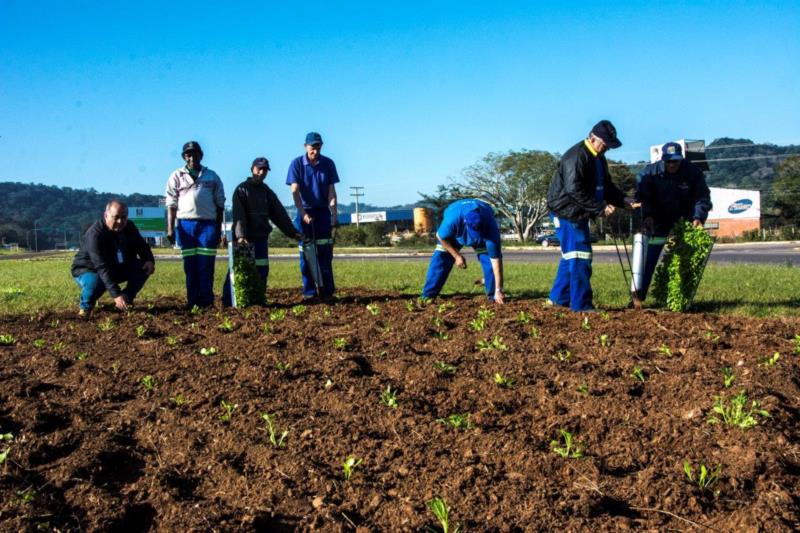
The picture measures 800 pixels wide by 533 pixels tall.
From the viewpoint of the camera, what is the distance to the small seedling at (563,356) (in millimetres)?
4794

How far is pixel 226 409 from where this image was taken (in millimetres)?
3906

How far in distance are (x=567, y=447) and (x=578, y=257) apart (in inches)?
159

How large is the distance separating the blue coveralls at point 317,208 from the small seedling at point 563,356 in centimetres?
442

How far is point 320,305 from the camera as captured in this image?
26.1ft

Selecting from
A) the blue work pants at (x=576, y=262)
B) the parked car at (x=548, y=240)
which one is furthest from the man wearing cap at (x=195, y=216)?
the parked car at (x=548, y=240)

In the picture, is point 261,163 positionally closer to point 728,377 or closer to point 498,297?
point 498,297

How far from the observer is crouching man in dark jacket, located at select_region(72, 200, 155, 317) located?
24.9ft

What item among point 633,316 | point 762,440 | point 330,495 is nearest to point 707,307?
point 633,316

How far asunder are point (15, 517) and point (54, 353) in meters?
3.31

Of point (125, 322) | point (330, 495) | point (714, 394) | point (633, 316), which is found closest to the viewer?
point (330, 495)

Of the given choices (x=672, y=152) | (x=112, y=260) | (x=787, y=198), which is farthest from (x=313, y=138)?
(x=787, y=198)

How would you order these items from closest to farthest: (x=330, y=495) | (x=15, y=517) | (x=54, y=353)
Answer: (x=15, y=517), (x=330, y=495), (x=54, y=353)

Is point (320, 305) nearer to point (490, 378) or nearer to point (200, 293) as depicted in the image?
point (200, 293)

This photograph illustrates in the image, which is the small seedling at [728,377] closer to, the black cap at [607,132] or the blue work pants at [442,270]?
the black cap at [607,132]
